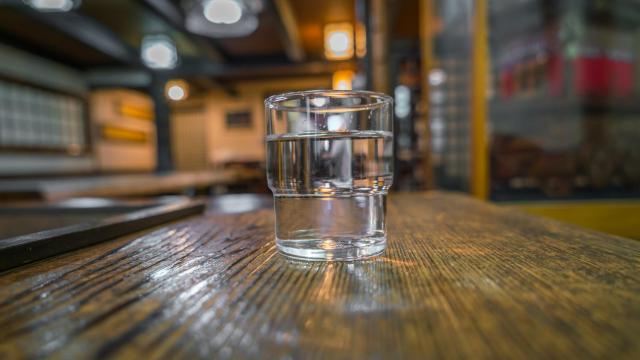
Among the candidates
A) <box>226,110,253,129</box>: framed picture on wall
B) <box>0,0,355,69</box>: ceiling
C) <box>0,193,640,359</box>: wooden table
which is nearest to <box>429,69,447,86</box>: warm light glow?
<box>0,0,355,69</box>: ceiling

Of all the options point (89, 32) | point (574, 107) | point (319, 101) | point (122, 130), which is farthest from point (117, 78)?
point (319, 101)

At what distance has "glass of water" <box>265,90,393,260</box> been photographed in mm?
362

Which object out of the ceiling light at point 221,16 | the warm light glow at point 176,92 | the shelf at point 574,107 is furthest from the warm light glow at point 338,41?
the warm light glow at point 176,92

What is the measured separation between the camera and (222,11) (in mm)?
2561

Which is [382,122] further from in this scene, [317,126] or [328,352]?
[328,352]

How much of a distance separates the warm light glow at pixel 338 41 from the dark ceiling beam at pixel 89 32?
2.53 meters

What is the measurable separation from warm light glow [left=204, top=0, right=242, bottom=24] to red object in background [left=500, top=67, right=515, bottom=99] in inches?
68.9

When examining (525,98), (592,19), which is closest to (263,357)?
(525,98)

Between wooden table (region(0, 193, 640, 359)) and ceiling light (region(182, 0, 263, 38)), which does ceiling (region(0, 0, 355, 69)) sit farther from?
wooden table (region(0, 193, 640, 359))

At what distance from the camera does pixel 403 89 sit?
3.34 metres

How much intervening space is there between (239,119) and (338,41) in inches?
145

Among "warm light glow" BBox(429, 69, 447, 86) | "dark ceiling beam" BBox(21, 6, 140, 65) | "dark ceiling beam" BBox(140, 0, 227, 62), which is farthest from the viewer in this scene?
"dark ceiling beam" BBox(21, 6, 140, 65)

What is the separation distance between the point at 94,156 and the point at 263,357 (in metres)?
7.07

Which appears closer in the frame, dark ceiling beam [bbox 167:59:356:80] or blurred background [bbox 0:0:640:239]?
blurred background [bbox 0:0:640:239]
